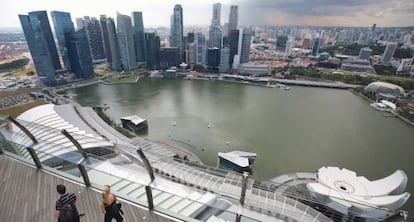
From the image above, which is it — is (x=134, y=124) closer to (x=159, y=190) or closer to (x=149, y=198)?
(x=149, y=198)

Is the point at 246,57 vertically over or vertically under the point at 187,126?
over

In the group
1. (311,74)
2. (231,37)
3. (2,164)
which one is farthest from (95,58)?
(2,164)

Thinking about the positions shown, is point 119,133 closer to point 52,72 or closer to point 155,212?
point 155,212

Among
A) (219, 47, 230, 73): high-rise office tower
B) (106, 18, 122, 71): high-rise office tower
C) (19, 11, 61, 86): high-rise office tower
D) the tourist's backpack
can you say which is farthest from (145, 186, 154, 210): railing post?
(106, 18, 122, 71): high-rise office tower

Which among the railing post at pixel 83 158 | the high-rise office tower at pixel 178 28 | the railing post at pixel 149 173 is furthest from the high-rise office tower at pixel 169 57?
the railing post at pixel 149 173

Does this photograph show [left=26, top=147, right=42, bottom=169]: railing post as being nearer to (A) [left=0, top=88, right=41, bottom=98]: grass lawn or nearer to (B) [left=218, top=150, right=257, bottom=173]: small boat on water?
(B) [left=218, top=150, right=257, bottom=173]: small boat on water
